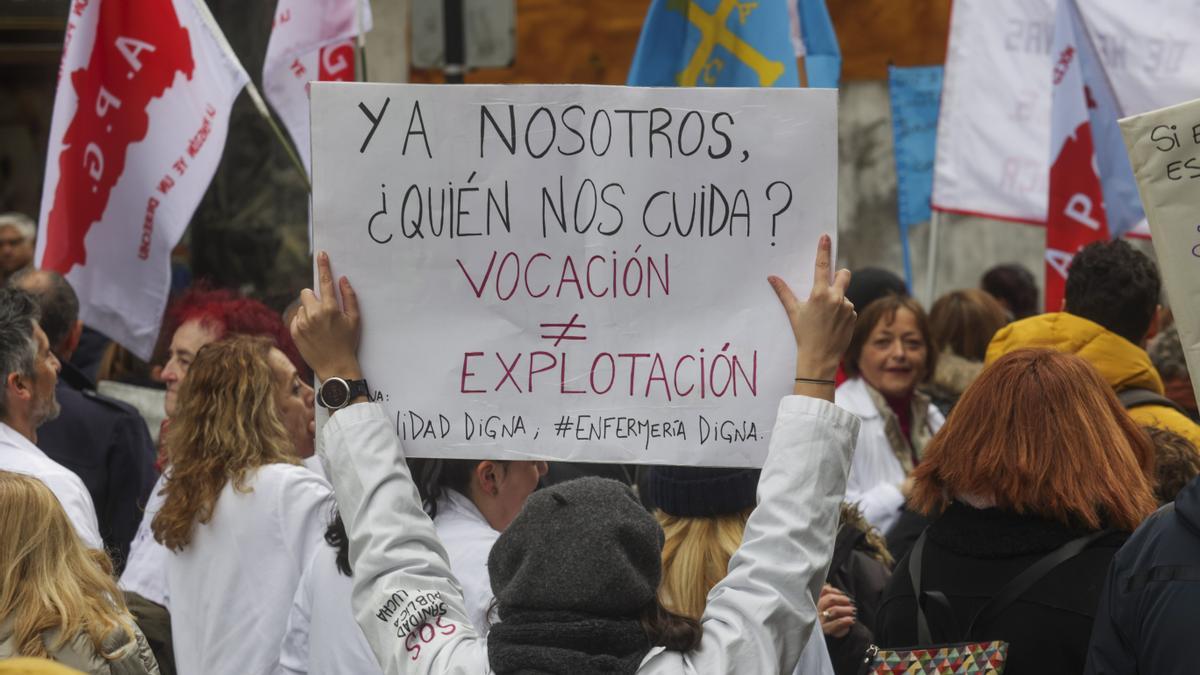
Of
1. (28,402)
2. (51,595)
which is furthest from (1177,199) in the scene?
(28,402)

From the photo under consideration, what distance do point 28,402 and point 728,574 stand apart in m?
2.49

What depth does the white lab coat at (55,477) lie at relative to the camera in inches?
153

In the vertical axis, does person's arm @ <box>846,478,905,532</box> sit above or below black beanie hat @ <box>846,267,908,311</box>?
below

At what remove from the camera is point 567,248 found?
2889 millimetres

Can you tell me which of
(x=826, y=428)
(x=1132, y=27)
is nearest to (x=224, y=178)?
(x=1132, y=27)

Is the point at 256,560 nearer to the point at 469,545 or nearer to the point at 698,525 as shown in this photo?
the point at 469,545

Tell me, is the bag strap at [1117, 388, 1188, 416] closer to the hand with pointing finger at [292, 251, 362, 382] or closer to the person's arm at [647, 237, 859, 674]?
the person's arm at [647, 237, 859, 674]

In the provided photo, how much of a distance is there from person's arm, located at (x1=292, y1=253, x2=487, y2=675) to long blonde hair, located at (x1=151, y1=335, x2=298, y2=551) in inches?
53.4

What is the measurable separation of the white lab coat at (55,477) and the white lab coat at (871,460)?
276cm

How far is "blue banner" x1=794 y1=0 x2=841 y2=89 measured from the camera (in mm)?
7414

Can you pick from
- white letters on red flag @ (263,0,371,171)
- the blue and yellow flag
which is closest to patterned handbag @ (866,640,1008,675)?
white letters on red flag @ (263,0,371,171)

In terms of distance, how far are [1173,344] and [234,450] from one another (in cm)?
351

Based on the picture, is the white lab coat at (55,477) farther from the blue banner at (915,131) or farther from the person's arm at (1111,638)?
the blue banner at (915,131)

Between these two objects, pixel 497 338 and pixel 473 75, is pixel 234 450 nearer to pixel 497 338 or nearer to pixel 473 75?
pixel 497 338
